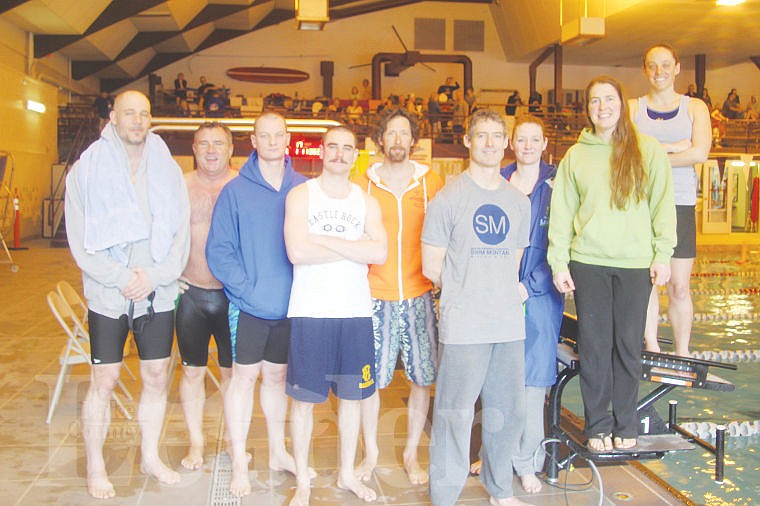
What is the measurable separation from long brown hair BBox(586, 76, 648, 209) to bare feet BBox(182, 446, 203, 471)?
2.41 m

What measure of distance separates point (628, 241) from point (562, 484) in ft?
4.10

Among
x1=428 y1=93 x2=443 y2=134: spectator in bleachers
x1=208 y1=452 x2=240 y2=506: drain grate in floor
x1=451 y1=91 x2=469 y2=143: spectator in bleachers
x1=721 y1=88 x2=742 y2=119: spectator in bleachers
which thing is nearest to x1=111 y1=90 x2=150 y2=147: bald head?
x1=208 y1=452 x2=240 y2=506: drain grate in floor

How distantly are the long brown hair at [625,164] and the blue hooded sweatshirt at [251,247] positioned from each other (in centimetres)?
153

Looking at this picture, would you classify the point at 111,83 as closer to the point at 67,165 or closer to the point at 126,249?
the point at 67,165

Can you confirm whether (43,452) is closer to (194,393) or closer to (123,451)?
(123,451)

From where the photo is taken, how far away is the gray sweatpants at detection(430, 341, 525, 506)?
119 inches

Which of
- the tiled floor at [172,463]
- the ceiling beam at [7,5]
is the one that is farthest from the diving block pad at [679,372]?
the ceiling beam at [7,5]

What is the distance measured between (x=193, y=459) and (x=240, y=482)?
45cm

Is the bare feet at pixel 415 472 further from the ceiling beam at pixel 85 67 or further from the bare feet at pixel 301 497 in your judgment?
the ceiling beam at pixel 85 67

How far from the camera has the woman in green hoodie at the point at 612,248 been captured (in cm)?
308

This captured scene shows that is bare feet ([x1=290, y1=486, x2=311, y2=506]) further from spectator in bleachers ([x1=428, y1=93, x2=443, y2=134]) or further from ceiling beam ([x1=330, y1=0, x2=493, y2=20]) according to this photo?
ceiling beam ([x1=330, y1=0, x2=493, y2=20])

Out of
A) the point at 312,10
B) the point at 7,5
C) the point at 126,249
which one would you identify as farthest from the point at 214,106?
the point at 126,249

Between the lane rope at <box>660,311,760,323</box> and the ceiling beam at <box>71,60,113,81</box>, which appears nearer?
the lane rope at <box>660,311,760,323</box>

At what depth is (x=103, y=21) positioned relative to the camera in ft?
51.2
